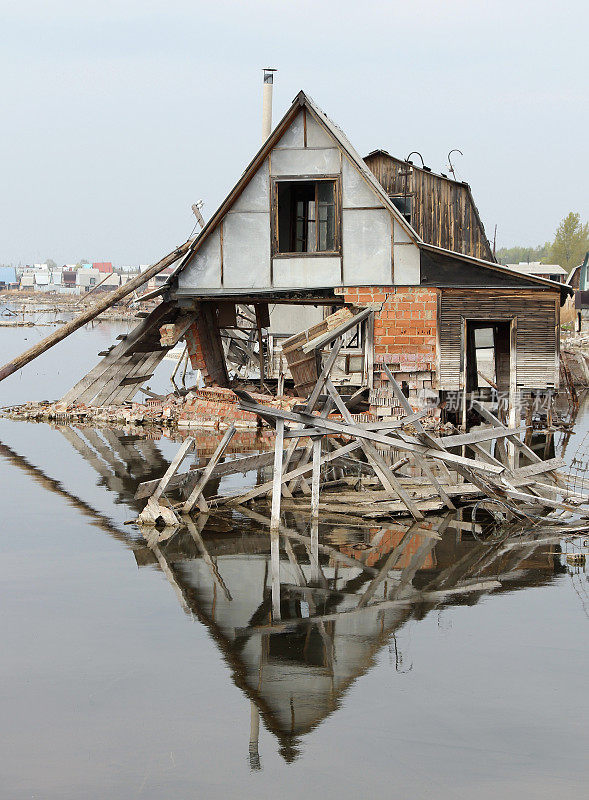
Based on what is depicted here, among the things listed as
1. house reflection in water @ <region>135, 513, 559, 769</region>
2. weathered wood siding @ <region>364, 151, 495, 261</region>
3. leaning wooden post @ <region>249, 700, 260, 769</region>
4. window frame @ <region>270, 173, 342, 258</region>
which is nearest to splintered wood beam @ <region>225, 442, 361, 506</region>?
house reflection in water @ <region>135, 513, 559, 769</region>

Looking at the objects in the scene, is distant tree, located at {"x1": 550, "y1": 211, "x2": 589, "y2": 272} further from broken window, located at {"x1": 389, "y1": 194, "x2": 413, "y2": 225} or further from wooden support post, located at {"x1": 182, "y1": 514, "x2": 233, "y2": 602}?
wooden support post, located at {"x1": 182, "y1": 514, "x2": 233, "y2": 602}

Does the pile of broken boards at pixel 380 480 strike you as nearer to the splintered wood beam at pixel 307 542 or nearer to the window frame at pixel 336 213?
the splintered wood beam at pixel 307 542

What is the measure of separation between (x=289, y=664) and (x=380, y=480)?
579 cm

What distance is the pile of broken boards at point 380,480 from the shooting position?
12477 mm

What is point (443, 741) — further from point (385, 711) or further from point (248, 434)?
point (248, 434)

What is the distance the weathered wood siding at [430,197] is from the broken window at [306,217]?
22.6 ft

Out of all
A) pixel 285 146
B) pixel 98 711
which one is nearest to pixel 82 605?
pixel 98 711

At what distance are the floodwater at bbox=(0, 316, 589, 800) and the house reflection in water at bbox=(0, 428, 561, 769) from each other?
0.10 feet

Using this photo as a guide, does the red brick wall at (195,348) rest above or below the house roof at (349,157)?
below

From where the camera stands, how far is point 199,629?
29.3 ft

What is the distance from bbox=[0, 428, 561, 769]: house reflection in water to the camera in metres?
7.71

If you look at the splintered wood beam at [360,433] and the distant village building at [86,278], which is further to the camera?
the distant village building at [86,278]

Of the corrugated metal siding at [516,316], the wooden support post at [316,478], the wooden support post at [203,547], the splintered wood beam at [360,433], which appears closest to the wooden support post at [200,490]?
the wooden support post at [203,547]

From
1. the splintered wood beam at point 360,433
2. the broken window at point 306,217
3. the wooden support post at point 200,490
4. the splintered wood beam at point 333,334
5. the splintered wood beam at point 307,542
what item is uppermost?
the broken window at point 306,217
